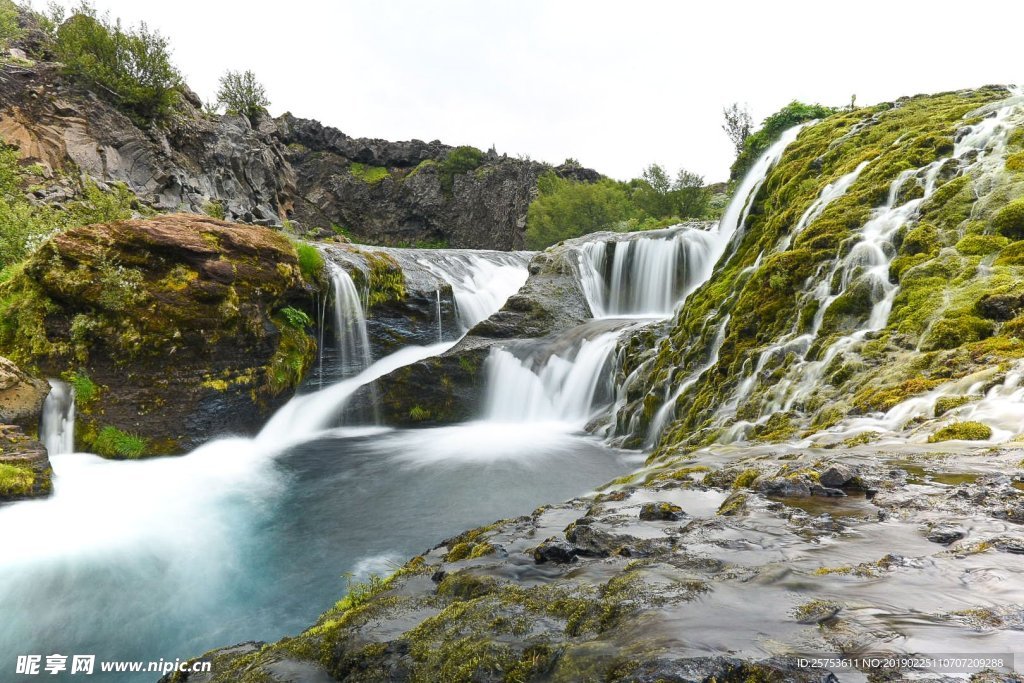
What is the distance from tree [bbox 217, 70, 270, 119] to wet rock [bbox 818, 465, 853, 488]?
55287 mm

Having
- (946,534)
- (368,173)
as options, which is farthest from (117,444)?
(368,173)

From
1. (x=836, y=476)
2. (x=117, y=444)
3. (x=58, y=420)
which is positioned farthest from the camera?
(x=117, y=444)

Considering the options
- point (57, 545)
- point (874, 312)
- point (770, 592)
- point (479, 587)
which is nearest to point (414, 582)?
point (479, 587)

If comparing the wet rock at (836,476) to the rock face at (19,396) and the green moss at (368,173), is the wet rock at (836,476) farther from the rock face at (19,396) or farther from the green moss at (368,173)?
the green moss at (368,173)

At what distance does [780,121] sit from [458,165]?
33.4 meters

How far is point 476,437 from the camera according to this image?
13.0 meters

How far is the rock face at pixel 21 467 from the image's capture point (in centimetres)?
757

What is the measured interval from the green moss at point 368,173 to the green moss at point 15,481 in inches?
1938

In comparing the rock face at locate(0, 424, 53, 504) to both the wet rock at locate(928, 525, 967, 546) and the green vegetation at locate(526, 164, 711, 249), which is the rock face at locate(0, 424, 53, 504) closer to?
the wet rock at locate(928, 525, 967, 546)

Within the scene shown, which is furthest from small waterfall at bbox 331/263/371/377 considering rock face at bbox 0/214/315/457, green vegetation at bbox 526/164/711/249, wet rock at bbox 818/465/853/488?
green vegetation at bbox 526/164/711/249

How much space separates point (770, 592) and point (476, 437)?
1118 centimetres

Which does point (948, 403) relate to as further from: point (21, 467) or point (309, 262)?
point (309, 262)

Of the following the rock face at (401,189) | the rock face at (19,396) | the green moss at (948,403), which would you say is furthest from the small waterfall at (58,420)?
the rock face at (401,189)

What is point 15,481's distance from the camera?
761 cm
